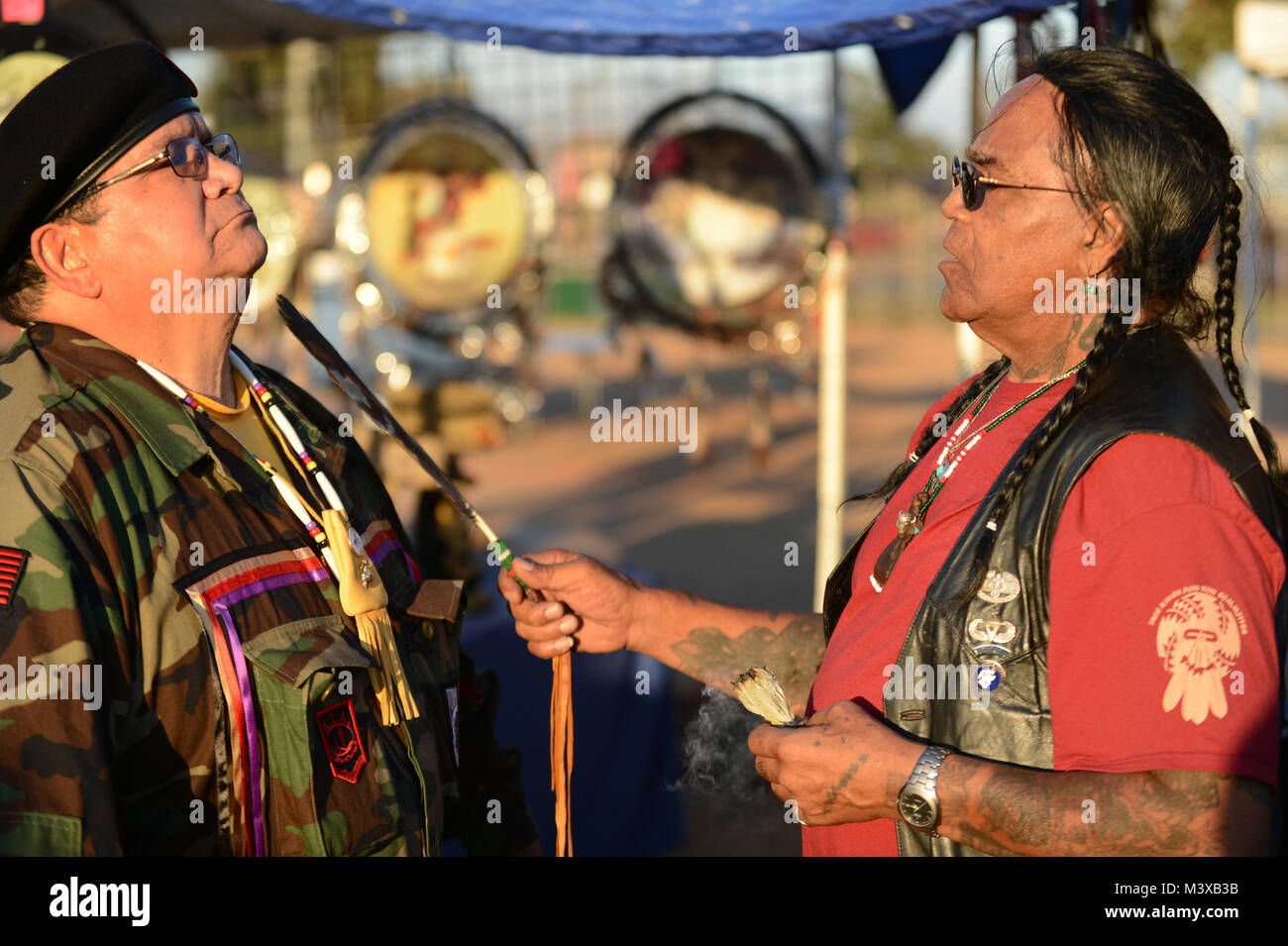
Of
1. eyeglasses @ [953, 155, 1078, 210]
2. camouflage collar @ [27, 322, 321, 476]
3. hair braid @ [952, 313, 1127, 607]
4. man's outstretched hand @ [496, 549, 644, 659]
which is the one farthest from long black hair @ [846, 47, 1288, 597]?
camouflage collar @ [27, 322, 321, 476]

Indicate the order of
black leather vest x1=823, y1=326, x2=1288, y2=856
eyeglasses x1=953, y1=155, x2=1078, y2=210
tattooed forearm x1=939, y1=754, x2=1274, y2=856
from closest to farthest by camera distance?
tattooed forearm x1=939, y1=754, x2=1274, y2=856 → black leather vest x1=823, y1=326, x2=1288, y2=856 → eyeglasses x1=953, y1=155, x2=1078, y2=210

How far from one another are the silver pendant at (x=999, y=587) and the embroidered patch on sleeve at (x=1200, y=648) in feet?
0.68

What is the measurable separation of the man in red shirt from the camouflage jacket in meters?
0.62

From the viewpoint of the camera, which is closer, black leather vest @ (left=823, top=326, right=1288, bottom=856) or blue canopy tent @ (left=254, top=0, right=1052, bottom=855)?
black leather vest @ (left=823, top=326, right=1288, bottom=856)

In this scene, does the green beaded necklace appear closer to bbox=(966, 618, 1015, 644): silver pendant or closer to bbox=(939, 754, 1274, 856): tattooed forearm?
bbox=(966, 618, 1015, 644): silver pendant

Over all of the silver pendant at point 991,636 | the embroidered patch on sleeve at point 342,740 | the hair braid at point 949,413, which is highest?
the hair braid at point 949,413

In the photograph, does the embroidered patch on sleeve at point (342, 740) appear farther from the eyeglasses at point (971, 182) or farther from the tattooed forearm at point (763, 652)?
the eyeglasses at point (971, 182)

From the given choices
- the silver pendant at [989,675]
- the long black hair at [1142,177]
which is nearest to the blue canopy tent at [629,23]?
the long black hair at [1142,177]

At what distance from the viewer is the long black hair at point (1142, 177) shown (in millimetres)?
1701

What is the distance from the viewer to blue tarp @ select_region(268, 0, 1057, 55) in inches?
108

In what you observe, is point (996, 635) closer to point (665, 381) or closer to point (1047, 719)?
point (1047, 719)

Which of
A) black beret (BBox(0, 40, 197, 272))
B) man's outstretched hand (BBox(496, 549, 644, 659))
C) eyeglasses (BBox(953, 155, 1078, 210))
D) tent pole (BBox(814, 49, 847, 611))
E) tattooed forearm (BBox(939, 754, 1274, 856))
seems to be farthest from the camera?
tent pole (BBox(814, 49, 847, 611))
